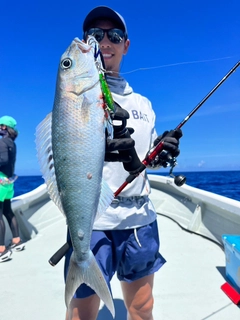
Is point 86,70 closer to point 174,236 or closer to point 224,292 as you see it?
point 224,292

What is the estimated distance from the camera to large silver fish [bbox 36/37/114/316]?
3.61ft

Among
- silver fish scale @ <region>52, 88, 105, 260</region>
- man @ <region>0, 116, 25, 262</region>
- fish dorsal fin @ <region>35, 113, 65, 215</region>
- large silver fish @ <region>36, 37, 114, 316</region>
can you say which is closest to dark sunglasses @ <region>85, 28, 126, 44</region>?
large silver fish @ <region>36, 37, 114, 316</region>

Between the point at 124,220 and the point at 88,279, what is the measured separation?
39 centimetres

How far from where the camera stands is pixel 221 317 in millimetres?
2262

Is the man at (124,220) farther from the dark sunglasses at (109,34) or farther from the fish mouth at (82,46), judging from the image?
the fish mouth at (82,46)

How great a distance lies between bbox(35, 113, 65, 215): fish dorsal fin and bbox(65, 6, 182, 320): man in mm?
393

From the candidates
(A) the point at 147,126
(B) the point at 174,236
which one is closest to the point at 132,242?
(A) the point at 147,126

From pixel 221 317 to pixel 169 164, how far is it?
153cm

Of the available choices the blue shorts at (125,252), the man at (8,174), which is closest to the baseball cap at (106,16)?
the blue shorts at (125,252)

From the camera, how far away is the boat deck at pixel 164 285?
237cm

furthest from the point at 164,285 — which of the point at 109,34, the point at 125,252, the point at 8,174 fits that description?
the point at 8,174

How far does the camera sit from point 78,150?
110 centimetres

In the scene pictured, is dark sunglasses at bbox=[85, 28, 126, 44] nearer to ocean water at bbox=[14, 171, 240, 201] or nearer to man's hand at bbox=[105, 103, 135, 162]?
man's hand at bbox=[105, 103, 135, 162]

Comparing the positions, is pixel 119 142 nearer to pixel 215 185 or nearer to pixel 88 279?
pixel 88 279
